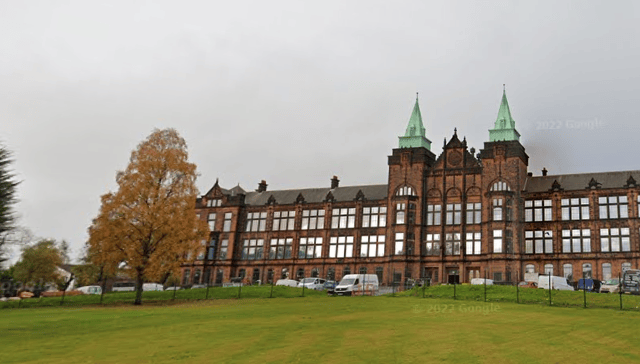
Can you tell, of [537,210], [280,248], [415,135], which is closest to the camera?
[537,210]

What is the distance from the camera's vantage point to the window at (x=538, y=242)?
66625 mm

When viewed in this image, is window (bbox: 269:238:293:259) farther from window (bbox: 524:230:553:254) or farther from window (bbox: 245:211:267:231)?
window (bbox: 524:230:553:254)

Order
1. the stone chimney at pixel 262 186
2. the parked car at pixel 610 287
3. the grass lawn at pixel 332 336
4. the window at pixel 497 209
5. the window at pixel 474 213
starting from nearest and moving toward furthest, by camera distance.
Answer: the grass lawn at pixel 332 336 → the parked car at pixel 610 287 → the window at pixel 497 209 → the window at pixel 474 213 → the stone chimney at pixel 262 186

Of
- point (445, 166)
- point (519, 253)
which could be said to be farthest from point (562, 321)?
point (445, 166)

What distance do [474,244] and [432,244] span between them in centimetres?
519

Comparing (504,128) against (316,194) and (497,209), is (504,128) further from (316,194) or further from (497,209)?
(316,194)

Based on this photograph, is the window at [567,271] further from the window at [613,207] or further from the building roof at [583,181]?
the building roof at [583,181]

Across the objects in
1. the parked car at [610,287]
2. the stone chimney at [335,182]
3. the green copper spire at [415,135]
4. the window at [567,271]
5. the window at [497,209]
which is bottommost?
the parked car at [610,287]

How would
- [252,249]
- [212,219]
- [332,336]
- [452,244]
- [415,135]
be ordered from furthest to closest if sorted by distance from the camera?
[212,219] < [252,249] < [415,135] < [452,244] < [332,336]

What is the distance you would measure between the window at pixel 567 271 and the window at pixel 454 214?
13.1m

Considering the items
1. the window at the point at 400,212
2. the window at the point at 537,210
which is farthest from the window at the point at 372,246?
the window at the point at 537,210

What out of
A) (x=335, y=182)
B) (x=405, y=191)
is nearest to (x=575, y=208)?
(x=405, y=191)

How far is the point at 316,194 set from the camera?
3361 inches

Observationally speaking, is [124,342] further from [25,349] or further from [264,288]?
[264,288]
